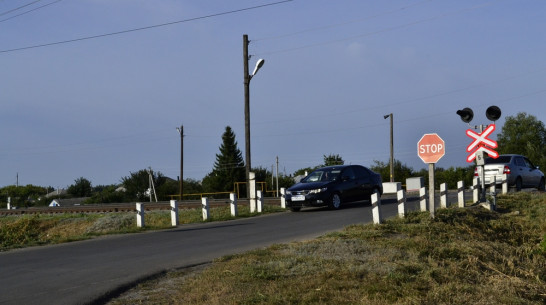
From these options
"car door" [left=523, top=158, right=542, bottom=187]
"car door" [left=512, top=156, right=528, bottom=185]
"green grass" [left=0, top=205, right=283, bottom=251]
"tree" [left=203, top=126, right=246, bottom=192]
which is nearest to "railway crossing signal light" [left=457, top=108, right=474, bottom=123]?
"green grass" [left=0, top=205, right=283, bottom=251]

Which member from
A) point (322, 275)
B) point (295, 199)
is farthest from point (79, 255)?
point (295, 199)

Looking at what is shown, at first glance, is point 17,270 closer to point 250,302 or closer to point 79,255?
point 79,255

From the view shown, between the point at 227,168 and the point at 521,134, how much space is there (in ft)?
156

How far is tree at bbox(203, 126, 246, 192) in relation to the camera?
91.6 metres

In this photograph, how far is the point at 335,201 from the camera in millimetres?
21906

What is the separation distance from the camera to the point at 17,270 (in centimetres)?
1065

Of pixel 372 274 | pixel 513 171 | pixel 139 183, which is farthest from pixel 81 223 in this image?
pixel 139 183

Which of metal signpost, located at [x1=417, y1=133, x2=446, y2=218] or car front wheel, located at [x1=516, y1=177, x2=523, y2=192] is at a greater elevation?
metal signpost, located at [x1=417, y1=133, x2=446, y2=218]

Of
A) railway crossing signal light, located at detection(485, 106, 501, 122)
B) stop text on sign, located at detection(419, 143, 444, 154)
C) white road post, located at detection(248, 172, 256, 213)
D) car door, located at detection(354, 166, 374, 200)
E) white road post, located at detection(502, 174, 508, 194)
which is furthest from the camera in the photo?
white road post, located at detection(502, 174, 508, 194)

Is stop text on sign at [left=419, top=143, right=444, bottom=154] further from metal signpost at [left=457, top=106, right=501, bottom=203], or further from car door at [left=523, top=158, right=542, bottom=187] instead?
car door at [left=523, top=158, right=542, bottom=187]

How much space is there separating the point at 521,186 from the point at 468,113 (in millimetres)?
11105

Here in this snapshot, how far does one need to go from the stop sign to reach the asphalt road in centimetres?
295

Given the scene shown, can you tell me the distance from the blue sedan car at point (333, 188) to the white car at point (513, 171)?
18.2 ft

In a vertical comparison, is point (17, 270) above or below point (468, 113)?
below
